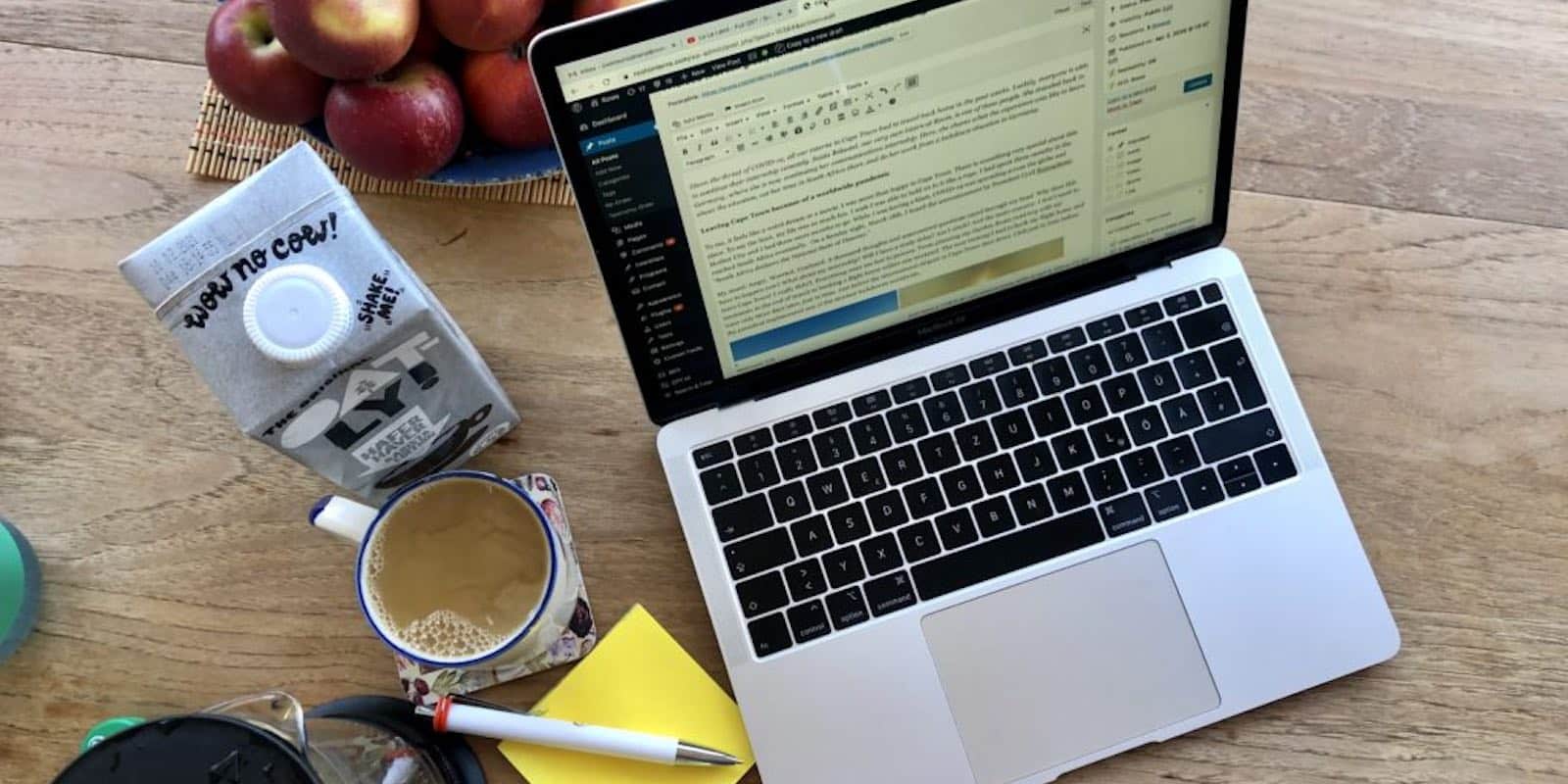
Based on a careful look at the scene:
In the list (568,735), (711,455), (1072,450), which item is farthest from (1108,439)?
(568,735)

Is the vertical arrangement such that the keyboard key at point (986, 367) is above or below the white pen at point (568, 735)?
above

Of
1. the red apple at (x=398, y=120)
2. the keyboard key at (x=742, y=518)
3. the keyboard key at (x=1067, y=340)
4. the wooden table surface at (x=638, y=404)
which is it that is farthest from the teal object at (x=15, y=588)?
the keyboard key at (x=1067, y=340)

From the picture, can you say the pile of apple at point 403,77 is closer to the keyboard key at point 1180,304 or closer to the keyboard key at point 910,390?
the keyboard key at point 910,390

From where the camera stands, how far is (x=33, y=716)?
2.32ft

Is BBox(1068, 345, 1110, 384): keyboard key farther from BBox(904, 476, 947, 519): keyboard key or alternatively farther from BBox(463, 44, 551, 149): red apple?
BBox(463, 44, 551, 149): red apple

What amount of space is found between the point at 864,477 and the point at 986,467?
2.7 inches

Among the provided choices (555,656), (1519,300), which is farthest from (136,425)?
(1519,300)

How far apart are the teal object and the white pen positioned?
24cm

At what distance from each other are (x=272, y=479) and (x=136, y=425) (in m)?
0.09

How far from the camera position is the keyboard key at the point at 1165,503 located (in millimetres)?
697

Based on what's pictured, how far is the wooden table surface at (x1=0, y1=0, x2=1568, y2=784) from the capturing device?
702mm

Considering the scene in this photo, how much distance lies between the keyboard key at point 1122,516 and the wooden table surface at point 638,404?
0.40 ft

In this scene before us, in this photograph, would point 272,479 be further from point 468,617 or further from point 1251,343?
point 1251,343

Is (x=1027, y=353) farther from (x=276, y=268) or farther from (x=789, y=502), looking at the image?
(x=276, y=268)
